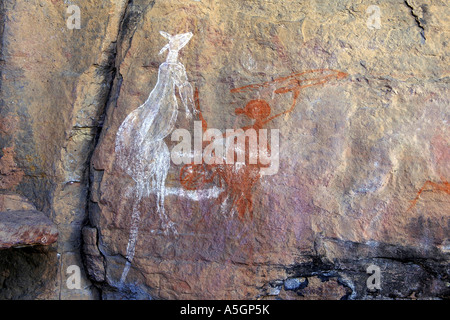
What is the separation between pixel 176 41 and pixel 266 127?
757 millimetres

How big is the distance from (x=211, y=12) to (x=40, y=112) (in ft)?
4.05

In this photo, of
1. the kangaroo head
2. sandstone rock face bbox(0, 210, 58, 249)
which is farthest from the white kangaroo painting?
sandstone rock face bbox(0, 210, 58, 249)

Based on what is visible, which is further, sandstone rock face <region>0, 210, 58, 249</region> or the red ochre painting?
the red ochre painting

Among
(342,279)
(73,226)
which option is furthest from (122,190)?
(342,279)

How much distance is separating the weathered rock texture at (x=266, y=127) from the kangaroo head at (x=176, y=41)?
0.10 feet

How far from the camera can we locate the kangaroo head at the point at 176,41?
8.52 feet

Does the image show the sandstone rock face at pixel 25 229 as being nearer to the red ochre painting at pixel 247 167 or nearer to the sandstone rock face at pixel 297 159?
the sandstone rock face at pixel 297 159

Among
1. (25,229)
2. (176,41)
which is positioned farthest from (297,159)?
(25,229)

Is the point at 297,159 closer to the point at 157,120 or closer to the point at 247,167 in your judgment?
the point at 247,167

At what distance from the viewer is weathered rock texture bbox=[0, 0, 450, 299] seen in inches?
95.0

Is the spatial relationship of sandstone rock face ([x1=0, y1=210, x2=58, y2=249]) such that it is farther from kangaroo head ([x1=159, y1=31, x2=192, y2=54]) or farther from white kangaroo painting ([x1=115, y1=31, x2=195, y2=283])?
kangaroo head ([x1=159, y1=31, x2=192, y2=54])

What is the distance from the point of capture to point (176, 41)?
2598 millimetres

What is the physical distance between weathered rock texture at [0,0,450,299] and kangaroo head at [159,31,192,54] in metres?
0.03

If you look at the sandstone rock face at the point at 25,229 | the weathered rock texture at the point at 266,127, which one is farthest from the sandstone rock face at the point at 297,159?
the sandstone rock face at the point at 25,229
